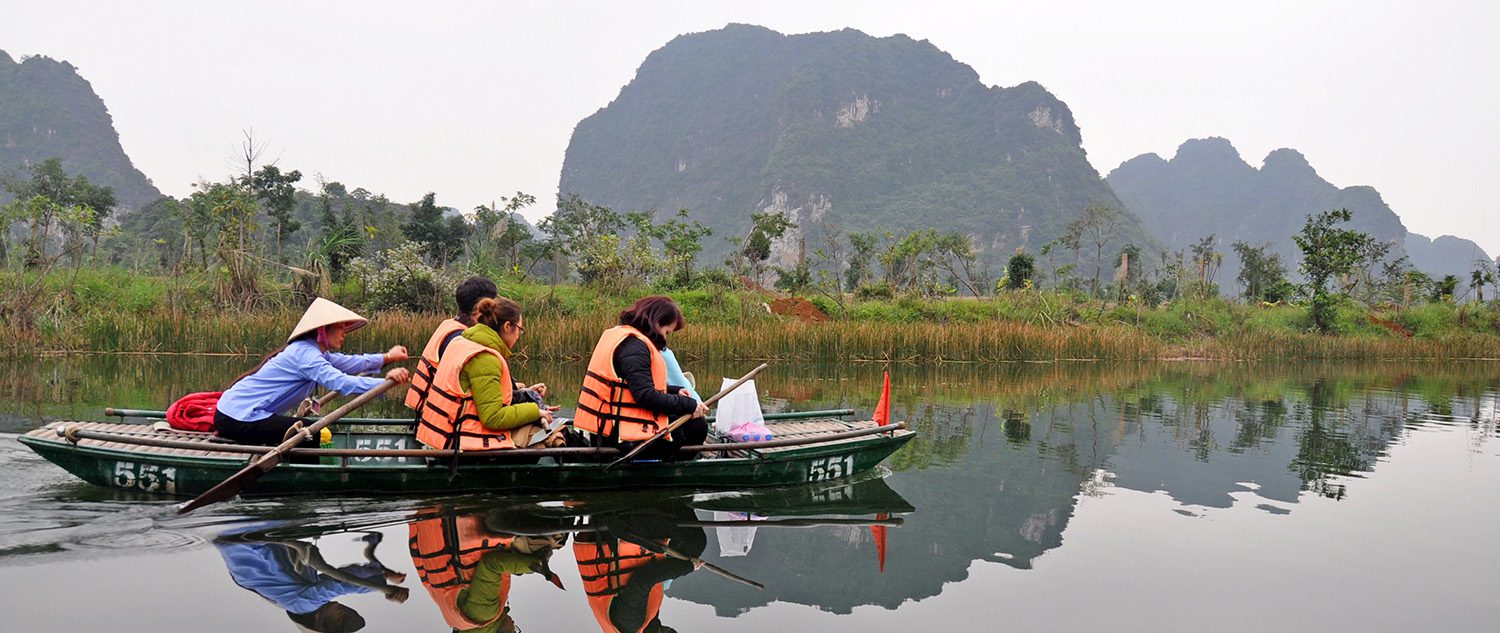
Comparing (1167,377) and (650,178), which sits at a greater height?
(650,178)

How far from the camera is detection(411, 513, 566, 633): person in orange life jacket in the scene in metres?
3.90

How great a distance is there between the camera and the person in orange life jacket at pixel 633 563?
157 inches

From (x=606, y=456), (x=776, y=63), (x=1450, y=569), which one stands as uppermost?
(x=776, y=63)

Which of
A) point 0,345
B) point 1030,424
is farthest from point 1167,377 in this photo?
point 0,345

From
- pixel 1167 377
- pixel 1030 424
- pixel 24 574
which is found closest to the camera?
pixel 24 574

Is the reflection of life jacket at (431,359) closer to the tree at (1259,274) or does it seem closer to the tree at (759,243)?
the tree at (759,243)

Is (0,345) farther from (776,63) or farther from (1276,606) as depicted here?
(776,63)

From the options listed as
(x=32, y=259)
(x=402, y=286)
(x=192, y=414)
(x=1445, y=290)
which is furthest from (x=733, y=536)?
(x=1445, y=290)

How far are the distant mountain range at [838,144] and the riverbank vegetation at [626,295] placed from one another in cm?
4577

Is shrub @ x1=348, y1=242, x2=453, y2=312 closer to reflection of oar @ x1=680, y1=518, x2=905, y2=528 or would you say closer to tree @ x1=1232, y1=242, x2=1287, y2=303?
reflection of oar @ x1=680, y1=518, x2=905, y2=528

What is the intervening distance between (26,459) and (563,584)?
4597 millimetres

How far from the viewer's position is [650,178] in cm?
10931

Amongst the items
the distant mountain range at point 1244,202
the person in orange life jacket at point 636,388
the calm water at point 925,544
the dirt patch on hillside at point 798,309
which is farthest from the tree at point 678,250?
the distant mountain range at point 1244,202

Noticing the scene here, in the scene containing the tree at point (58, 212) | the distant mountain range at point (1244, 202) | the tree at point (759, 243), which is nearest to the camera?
the tree at point (58, 212)
